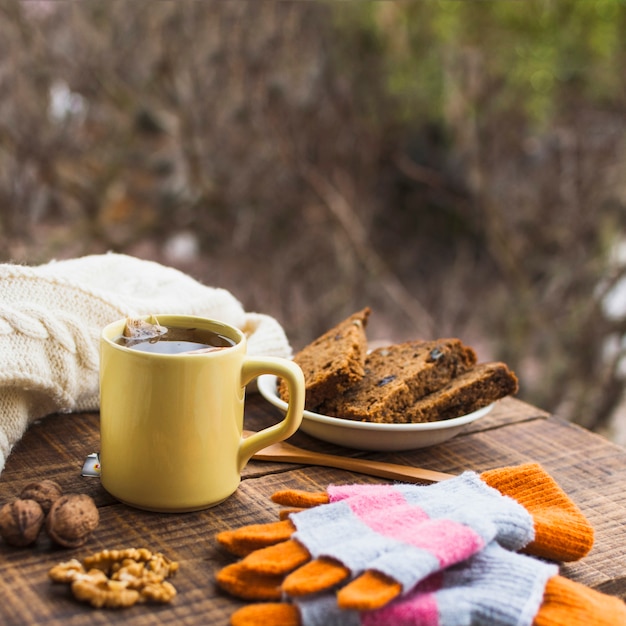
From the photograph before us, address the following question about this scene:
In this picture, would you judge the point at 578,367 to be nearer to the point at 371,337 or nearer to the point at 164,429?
the point at 371,337

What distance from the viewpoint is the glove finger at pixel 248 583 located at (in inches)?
28.9

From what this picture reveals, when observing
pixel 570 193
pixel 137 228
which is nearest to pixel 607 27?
pixel 570 193

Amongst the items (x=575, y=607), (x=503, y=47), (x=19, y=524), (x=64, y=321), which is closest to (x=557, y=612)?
(x=575, y=607)

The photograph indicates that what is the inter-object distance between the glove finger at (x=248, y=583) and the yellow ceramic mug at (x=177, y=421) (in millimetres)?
144

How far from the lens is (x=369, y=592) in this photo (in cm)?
67

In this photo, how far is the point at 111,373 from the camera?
862 mm

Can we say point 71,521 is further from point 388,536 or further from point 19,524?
point 388,536

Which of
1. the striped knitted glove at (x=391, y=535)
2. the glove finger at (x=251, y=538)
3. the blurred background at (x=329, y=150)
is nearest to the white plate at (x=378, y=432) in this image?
the striped knitted glove at (x=391, y=535)

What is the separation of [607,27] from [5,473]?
9.31ft

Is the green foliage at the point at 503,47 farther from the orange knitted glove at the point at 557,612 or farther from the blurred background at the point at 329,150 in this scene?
the orange knitted glove at the point at 557,612

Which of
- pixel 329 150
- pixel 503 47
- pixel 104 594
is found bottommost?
pixel 104 594

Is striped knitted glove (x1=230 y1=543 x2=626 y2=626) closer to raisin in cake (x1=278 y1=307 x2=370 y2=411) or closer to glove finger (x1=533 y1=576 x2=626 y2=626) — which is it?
→ glove finger (x1=533 y1=576 x2=626 y2=626)

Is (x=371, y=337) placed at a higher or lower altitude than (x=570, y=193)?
lower

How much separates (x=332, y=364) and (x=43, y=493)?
0.42m
